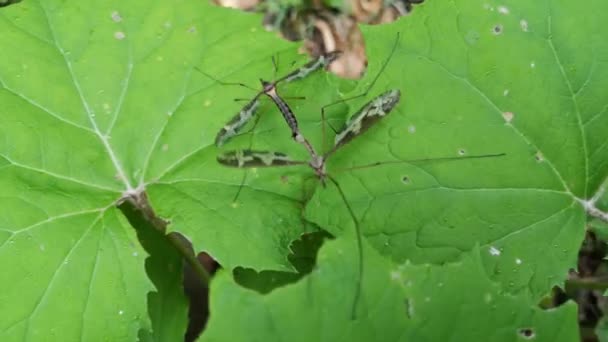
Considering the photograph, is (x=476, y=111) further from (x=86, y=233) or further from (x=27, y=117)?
(x=27, y=117)


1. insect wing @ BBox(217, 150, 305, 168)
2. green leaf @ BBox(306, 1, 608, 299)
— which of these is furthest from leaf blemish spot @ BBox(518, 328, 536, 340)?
insect wing @ BBox(217, 150, 305, 168)

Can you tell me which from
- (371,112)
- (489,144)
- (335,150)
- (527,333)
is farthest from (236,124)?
(527,333)

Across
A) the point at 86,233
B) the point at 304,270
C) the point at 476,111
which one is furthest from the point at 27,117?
the point at 476,111

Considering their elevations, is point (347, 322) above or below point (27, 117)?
below

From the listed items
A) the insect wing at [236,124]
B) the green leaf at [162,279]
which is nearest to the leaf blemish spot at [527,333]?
the insect wing at [236,124]

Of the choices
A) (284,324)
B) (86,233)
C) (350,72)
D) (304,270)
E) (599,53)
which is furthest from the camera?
(350,72)

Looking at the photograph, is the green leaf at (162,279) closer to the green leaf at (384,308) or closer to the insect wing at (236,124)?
A: the insect wing at (236,124)

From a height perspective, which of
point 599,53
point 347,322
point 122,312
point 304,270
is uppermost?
point 599,53
